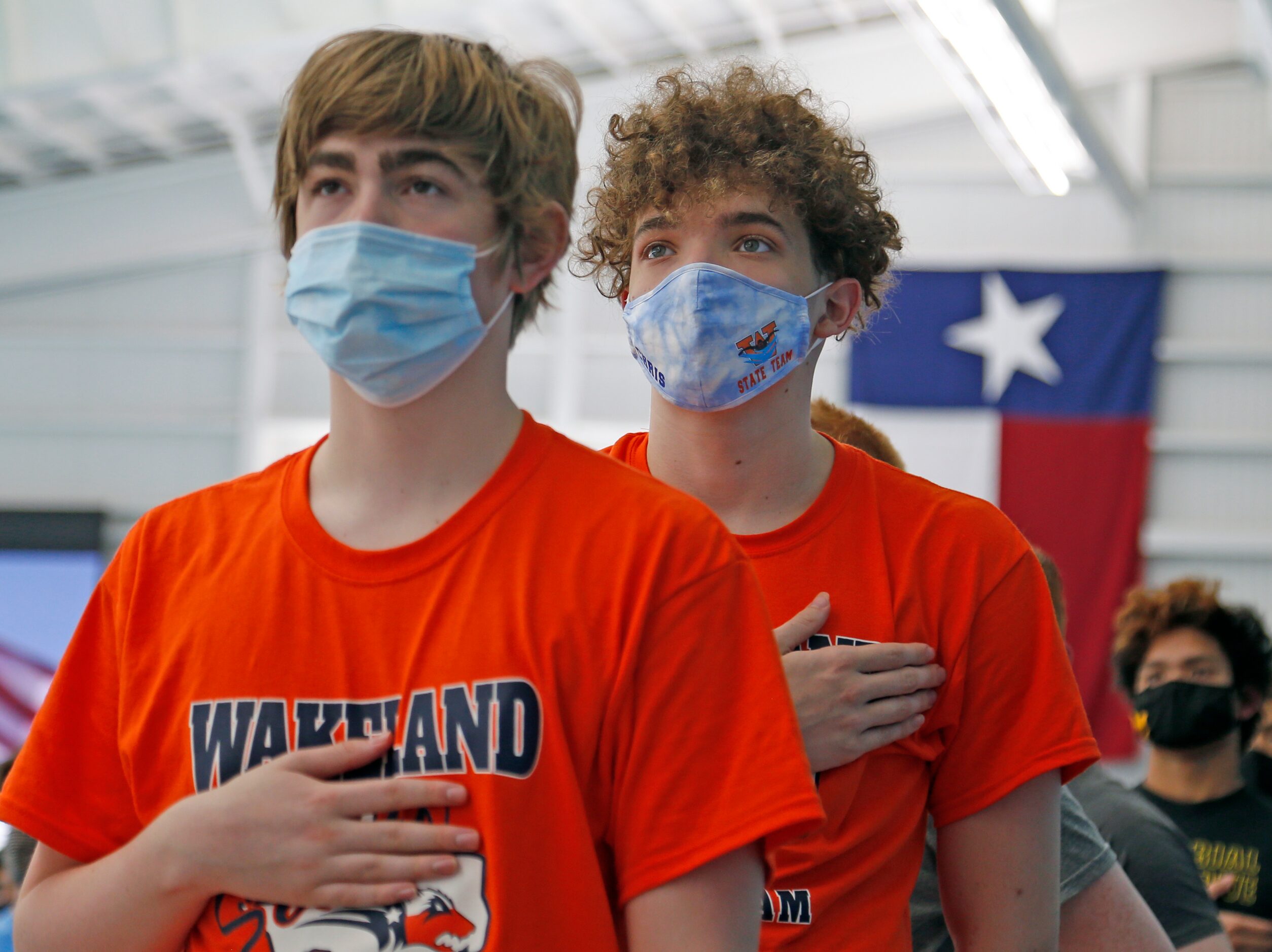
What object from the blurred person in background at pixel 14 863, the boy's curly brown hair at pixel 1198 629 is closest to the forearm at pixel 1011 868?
the blurred person in background at pixel 14 863

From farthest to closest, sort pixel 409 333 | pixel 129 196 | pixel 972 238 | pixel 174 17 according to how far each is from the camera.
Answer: pixel 129 196, pixel 972 238, pixel 174 17, pixel 409 333

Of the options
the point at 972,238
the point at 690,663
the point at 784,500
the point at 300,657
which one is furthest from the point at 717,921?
the point at 972,238

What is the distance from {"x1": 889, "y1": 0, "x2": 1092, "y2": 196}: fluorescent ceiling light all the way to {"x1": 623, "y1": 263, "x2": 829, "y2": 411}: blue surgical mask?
17.1 ft

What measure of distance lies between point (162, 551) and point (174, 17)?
9350 millimetres

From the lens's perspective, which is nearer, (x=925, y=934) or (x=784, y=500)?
(x=784, y=500)

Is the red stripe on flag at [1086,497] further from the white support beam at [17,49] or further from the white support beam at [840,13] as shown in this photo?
the white support beam at [17,49]

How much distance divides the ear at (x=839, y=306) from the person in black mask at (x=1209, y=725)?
7.59 ft

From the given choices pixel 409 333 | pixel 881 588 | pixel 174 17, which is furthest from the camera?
pixel 174 17

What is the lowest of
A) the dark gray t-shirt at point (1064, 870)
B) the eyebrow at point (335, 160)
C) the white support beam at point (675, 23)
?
the dark gray t-shirt at point (1064, 870)

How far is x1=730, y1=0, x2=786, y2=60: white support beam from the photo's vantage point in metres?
10.3

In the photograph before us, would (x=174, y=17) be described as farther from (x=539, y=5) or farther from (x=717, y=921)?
(x=717, y=921)

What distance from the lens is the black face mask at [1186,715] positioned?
3.86 metres

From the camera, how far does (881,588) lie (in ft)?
6.04

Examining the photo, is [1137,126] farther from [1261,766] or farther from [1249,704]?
[1249,704]
